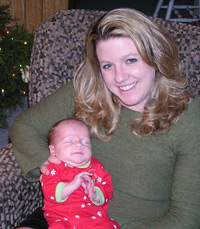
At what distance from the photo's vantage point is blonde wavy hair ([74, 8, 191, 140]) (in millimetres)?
1190

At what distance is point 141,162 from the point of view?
1.31 metres

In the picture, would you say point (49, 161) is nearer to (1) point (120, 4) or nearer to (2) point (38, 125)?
A: (2) point (38, 125)

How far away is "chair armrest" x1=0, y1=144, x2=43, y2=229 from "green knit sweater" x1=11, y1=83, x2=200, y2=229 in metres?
0.04

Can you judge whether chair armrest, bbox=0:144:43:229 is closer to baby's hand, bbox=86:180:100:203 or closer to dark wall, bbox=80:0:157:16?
baby's hand, bbox=86:180:100:203

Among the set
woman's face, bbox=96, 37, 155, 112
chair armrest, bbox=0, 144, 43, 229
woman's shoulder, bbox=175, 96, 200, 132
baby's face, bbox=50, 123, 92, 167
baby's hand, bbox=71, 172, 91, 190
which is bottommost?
chair armrest, bbox=0, 144, 43, 229

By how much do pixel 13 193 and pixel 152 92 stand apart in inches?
26.6

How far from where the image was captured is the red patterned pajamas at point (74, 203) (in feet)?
4.03

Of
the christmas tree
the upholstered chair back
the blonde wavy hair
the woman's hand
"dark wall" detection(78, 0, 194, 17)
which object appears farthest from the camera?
"dark wall" detection(78, 0, 194, 17)

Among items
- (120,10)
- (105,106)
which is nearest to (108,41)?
(120,10)

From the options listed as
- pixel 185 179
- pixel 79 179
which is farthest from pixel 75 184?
pixel 185 179

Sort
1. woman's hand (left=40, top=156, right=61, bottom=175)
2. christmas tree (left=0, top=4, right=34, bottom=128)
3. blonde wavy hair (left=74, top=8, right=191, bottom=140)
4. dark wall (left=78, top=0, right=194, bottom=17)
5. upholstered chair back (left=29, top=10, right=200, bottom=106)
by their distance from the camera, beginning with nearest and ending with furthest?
blonde wavy hair (left=74, top=8, right=191, bottom=140) → woman's hand (left=40, top=156, right=61, bottom=175) → upholstered chair back (left=29, top=10, right=200, bottom=106) → christmas tree (left=0, top=4, right=34, bottom=128) → dark wall (left=78, top=0, right=194, bottom=17)

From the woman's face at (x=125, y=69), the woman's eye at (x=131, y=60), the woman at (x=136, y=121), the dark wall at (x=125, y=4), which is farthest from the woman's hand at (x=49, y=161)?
the dark wall at (x=125, y=4)

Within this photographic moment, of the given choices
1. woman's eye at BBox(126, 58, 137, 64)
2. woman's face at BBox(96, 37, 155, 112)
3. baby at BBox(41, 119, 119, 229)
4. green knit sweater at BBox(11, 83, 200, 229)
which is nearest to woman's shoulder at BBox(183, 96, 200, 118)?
green knit sweater at BBox(11, 83, 200, 229)

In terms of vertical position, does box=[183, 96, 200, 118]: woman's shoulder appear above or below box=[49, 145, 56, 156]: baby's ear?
above
